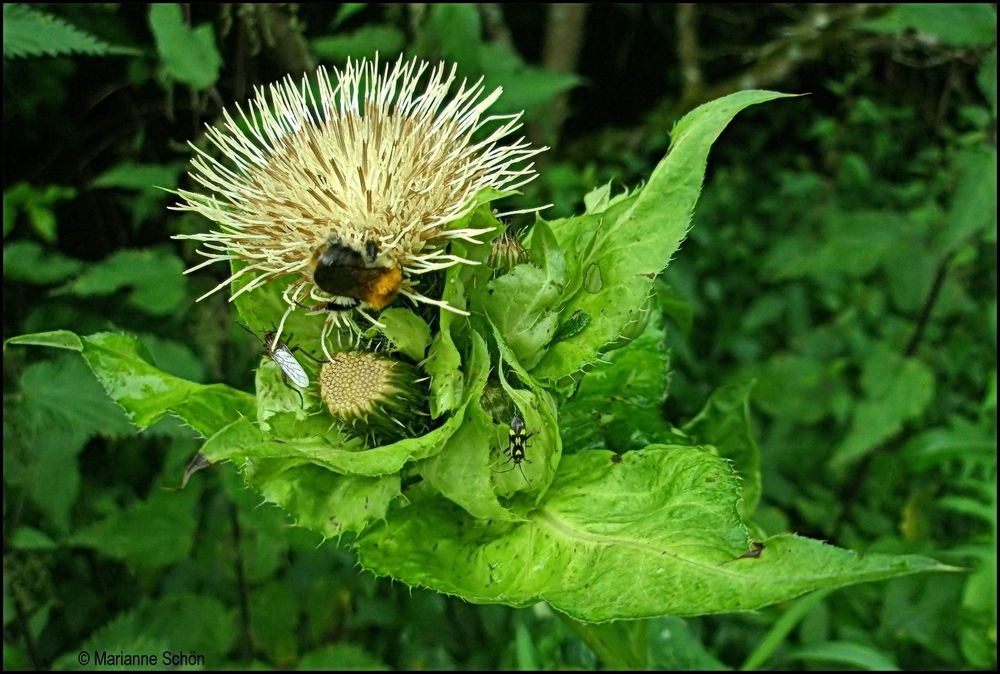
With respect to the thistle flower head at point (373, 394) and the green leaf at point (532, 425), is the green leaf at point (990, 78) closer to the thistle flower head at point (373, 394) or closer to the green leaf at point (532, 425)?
the green leaf at point (532, 425)

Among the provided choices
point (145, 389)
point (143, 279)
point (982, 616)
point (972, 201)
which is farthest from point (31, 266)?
point (982, 616)

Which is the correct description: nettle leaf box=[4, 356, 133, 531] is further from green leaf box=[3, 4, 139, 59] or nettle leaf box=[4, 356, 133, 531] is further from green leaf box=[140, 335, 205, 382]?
green leaf box=[3, 4, 139, 59]

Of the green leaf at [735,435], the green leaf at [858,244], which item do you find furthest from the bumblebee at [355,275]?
the green leaf at [858,244]

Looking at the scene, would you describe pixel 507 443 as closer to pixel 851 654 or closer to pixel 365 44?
pixel 851 654

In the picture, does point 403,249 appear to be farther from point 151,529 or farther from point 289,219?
point 151,529

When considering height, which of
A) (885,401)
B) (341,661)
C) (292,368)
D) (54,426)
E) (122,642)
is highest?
(292,368)
